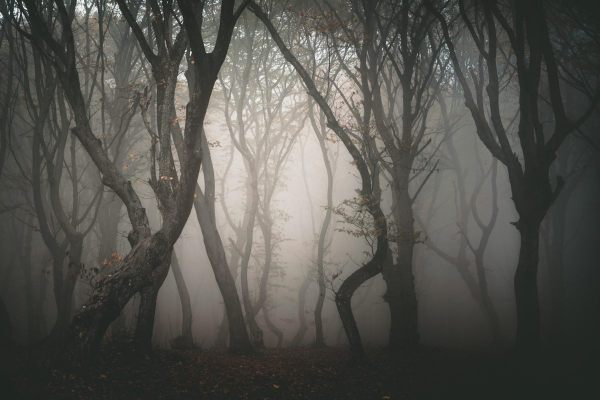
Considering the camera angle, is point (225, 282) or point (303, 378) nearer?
point (303, 378)

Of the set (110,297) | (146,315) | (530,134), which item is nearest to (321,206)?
(530,134)

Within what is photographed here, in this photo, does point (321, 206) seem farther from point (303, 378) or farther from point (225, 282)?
point (303, 378)

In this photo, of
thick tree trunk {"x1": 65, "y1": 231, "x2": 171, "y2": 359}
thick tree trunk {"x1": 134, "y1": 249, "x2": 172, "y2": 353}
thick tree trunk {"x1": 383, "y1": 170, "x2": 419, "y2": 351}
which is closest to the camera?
thick tree trunk {"x1": 65, "y1": 231, "x2": 171, "y2": 359}

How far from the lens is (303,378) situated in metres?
6.15

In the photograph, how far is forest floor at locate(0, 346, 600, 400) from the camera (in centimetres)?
457

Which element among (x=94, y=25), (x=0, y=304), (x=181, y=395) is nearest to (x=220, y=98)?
(x=94, y=25)

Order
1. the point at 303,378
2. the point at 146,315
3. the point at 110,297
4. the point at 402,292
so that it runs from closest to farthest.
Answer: the point at 110,297 < the point at 146,315 < the point at 303,378 < the point at 402,292

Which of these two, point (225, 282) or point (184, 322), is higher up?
point (225, 282)

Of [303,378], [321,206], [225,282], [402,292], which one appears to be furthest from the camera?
[321,206]

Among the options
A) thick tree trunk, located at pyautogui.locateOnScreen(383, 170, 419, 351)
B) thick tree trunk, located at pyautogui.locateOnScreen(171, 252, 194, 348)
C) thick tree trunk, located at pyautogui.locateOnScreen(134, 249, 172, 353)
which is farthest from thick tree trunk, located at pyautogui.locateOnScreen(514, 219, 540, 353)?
thick tree trunk, located at pyautogui.locateOnScreen(171, 252, 194, 348)

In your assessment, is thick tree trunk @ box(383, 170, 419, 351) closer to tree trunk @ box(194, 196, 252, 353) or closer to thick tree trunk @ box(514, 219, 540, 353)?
thick tree trunk @ box(514, 219, 540, 353)

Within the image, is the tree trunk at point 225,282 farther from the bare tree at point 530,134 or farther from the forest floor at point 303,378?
the bare tree at point 530,134

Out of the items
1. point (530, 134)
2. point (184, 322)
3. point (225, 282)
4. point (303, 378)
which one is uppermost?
point (530, 134)

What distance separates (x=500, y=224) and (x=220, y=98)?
17280mm
